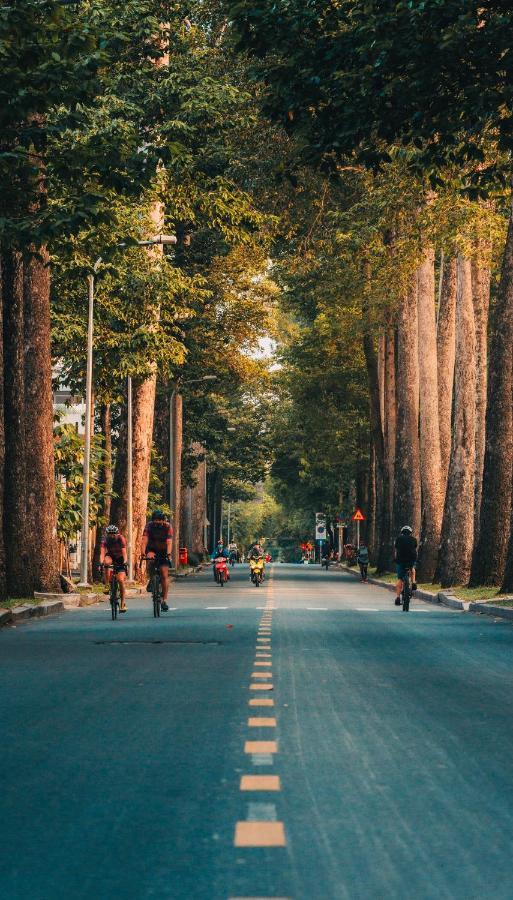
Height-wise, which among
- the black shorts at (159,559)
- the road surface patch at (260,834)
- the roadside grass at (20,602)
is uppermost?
the black shorts at (159,559)

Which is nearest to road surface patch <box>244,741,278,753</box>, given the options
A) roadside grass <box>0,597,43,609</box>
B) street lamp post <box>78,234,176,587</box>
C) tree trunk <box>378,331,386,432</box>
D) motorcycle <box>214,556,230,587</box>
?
roadside grass <box>0,597,43,609</box>

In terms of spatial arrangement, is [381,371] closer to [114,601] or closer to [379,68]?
[114,601]

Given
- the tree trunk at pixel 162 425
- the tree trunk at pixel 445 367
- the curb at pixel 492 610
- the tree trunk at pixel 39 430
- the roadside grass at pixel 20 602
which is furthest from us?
the tree trunk at pixel 162 425

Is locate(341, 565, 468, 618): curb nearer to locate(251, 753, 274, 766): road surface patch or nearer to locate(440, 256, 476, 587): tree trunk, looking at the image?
locate(440, 256, 476, 587): tree trunk

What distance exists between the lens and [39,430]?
3172cm

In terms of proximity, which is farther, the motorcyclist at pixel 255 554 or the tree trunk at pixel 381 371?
the tree trunk at pixel 381 371

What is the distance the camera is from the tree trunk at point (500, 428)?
32219 millimetres

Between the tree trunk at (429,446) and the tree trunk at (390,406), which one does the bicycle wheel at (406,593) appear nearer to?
the tree trunk at (429,446)

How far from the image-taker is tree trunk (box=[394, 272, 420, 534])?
48.3m

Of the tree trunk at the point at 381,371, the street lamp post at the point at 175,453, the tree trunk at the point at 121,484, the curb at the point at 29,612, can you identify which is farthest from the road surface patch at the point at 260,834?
the street lamp post at the point at 175,453

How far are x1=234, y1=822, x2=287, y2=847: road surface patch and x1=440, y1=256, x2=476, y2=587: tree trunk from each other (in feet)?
104

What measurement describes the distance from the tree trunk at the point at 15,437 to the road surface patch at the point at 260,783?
19977 millimetres

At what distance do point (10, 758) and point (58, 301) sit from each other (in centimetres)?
2957

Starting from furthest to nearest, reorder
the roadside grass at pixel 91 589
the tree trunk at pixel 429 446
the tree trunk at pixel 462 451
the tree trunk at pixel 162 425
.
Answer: the tree trunk at pixel 162 425, the tree trunk at pixel 429 446, the tree trunk at pixel 462 451, the roadside grass at pixel 91 589
